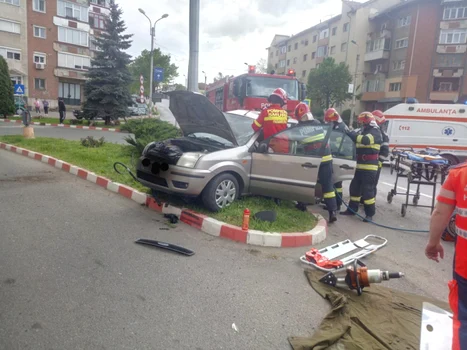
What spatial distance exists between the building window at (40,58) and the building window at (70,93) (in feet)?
9.00

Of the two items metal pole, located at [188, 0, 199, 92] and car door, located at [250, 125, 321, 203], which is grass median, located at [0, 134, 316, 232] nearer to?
car door, located at [250, 125, 321, 203]

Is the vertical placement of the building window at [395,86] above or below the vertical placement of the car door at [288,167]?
above

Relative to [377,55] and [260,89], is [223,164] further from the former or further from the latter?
[377,55]

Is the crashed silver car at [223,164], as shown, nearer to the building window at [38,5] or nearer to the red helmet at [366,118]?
the red helmet at [366,118]

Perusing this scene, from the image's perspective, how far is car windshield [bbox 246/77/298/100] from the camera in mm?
12680

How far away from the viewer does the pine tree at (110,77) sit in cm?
2192

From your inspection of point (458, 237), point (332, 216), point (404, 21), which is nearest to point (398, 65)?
point (404, 21)

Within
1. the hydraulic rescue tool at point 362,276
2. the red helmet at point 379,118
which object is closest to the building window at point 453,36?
the red helmet at point 379,118

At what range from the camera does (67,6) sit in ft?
122

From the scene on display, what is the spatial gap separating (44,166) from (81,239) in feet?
18.6

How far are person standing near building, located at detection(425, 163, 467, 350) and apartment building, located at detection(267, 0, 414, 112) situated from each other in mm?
39715

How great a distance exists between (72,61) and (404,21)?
35391mm

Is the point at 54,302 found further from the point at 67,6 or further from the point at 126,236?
the point at 67,6

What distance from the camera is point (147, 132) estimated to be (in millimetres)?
9391
